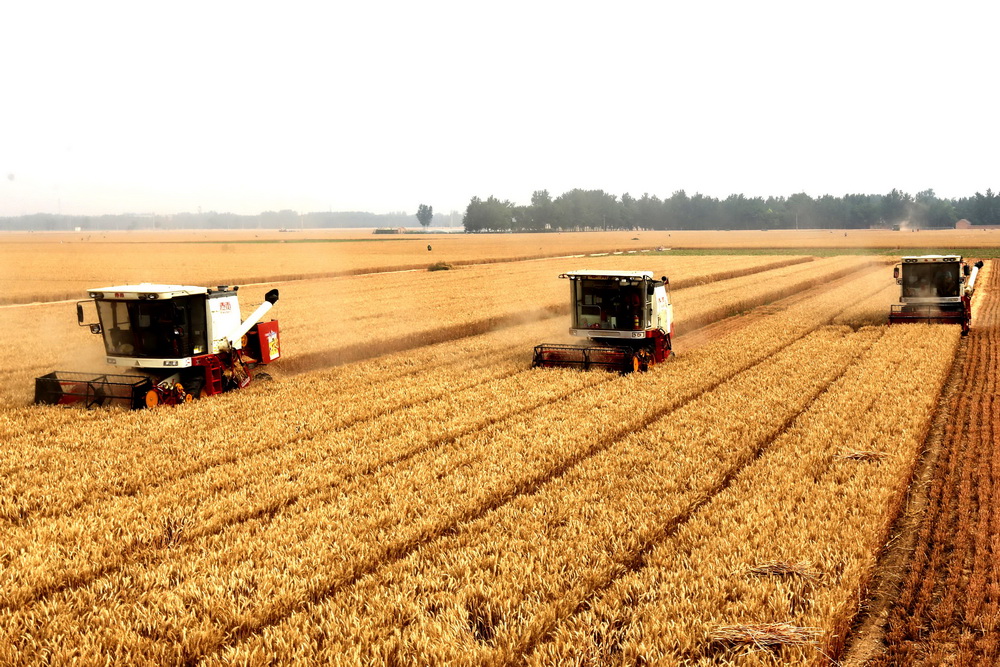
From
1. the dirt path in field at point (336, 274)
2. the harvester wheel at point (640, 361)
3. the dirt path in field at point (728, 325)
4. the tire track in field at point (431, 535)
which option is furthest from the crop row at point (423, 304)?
the tire track in field at point (431, 535)

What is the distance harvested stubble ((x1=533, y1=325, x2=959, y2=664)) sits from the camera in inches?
233

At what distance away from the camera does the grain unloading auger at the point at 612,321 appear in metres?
17.6

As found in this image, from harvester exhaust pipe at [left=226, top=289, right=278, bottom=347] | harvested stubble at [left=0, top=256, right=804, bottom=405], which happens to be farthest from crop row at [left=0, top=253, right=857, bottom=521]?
harvested stubble at [left=0, top=256, right=804, bottom=405]

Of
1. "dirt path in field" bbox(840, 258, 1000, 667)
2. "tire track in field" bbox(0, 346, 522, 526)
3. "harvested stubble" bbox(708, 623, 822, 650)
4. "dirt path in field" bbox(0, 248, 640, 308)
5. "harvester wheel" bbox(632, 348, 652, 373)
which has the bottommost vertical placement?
"dirt path in field" bbox(840, 258, 1000, 667)

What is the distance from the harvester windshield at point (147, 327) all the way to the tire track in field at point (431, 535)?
8731 mm

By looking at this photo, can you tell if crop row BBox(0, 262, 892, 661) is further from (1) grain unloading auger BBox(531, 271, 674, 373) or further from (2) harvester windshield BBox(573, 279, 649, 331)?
(2) harvester windshield BBox(573, 279, 649, 331)

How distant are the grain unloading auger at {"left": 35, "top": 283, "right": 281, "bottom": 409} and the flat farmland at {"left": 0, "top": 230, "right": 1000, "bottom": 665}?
0.72m

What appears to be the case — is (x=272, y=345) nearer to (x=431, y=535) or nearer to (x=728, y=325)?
(x=431, y=535)

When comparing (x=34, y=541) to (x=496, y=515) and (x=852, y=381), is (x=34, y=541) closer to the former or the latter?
(x=496, y=515)

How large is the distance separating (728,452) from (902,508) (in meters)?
2.30

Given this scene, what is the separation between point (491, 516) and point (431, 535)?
2.51 feet

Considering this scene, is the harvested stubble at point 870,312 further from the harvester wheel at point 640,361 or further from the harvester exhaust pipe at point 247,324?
the harvester exhaust pipe at point 247,324

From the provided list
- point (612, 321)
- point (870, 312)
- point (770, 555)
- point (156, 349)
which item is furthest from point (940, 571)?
point (870, 312)

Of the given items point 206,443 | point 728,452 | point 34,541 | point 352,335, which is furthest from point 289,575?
point 352,335
